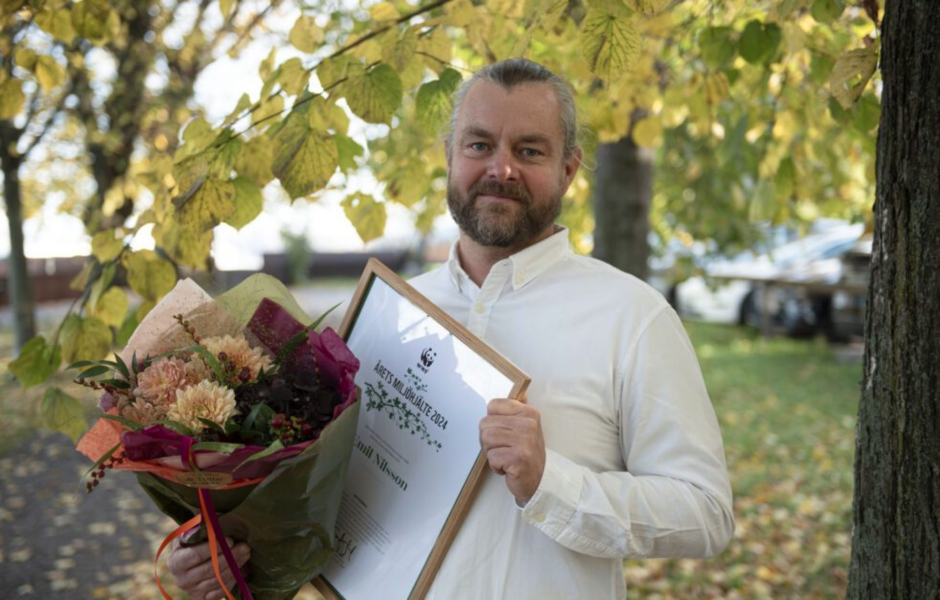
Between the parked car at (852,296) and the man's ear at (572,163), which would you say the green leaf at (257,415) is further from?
the parked car at (852,296)

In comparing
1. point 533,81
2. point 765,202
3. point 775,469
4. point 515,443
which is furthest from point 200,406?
point 775,469

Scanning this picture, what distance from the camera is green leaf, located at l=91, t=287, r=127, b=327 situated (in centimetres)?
245

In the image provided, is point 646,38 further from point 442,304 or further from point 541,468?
point 541,468

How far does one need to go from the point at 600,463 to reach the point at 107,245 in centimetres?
169

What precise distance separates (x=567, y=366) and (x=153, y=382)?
915mm

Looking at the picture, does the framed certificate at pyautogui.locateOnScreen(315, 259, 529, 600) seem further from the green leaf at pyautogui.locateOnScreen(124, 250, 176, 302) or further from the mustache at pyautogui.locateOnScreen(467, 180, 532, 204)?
the green leaf at pyautogui.locateOnScreen(124, 250, 176, 302)

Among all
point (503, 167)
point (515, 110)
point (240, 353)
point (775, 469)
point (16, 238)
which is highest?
point (515, 110)

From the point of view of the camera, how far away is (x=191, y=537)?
169 centimetres

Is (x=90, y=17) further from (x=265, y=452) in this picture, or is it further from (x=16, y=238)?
(x=16, y=238)

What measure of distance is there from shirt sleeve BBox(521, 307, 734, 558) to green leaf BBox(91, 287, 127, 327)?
61.6 inches

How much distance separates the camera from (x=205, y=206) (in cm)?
208

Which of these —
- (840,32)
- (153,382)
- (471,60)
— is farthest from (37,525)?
(840,32)

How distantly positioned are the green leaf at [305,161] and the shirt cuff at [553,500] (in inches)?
39.7

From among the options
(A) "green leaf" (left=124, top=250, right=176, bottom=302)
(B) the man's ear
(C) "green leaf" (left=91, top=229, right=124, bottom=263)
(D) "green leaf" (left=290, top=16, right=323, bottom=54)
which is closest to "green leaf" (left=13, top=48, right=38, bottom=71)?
(C) "green leaf" (left=91, top=229, right=124, bottom=263)
